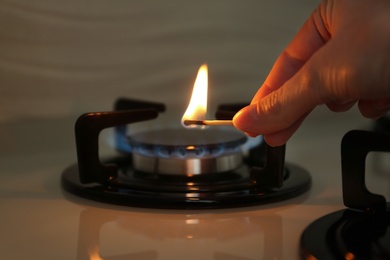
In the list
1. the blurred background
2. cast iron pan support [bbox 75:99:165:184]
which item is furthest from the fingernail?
the blurred background

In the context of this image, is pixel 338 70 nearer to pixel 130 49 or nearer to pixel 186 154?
pixel 186 154

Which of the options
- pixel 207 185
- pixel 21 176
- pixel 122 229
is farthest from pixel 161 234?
pixel 21 176

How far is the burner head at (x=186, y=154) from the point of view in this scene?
70cm

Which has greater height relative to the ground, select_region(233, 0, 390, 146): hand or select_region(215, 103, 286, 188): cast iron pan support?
select_region(233, 0, 390, 146): hand

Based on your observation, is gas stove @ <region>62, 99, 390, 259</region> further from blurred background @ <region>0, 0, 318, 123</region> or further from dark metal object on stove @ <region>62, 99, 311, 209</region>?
blurred background @ <region>0, 0, 318, 123</region>

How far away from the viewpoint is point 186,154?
70 centimetres

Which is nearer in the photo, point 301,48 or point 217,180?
point 301,48

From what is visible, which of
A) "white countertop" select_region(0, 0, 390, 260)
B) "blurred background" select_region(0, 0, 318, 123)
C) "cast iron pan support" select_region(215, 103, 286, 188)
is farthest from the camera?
"blurred background" select_region(0, 0, 318, 123)

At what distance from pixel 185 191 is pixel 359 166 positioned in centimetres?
21

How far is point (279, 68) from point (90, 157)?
0.88 feet

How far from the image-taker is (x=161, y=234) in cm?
53

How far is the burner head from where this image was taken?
27.5 inches

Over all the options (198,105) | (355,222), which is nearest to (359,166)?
(355,222)

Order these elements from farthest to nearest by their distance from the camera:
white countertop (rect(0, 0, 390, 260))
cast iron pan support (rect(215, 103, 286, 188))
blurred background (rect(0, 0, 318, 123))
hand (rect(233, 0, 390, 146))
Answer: blurred background (rect(0, 0, 318, 123)) → cast iron pan support (rect(215, 103, 286, 188)) → white countertop (rect(0, 0, 390, 260)) → hand (rect(233, 0, 390, 146))
